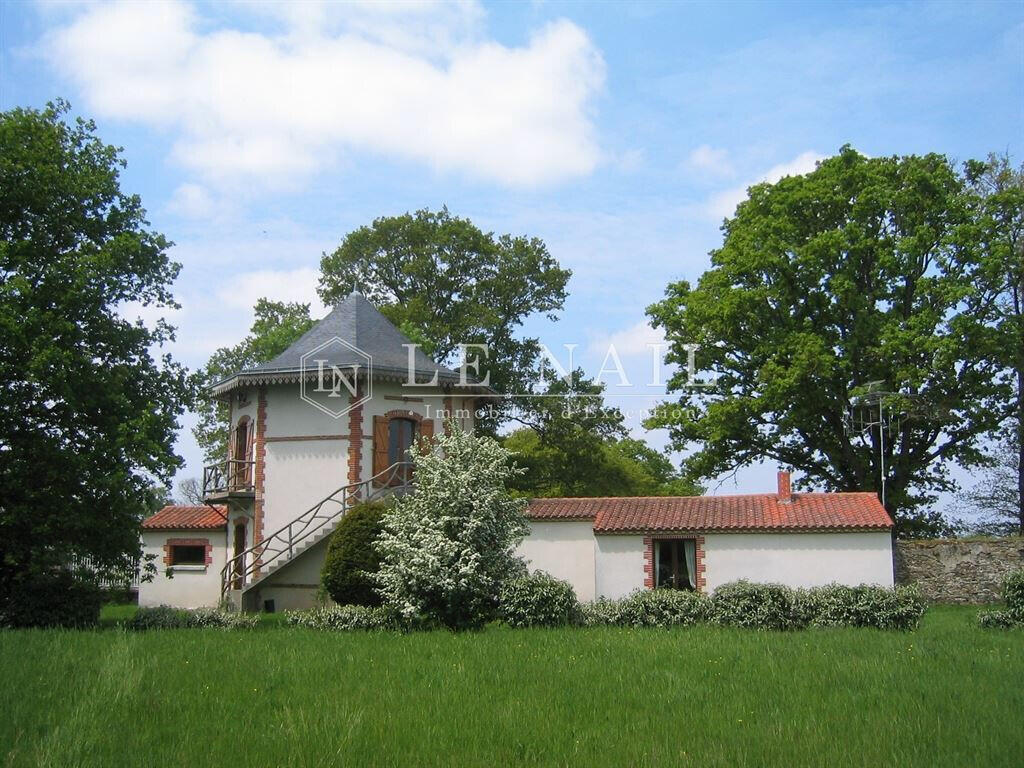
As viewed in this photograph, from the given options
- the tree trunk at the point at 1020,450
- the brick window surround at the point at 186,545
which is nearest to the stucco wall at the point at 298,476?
the brick window surround at the point at 186,545

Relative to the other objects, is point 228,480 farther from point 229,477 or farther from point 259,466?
point 259,466

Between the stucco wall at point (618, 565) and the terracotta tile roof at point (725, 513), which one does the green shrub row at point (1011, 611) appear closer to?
the terracotta tile roof at point (725, 513)

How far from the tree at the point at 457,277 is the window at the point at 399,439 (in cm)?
970

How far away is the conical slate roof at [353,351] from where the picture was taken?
2597 cm

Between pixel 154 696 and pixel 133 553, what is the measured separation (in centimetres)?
1156

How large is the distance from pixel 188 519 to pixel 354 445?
743cm

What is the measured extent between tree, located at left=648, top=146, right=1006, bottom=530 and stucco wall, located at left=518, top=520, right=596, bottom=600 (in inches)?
301

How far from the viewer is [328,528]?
24812 mm

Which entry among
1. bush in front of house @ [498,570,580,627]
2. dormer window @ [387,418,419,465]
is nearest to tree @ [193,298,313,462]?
dormer window @ [387,418,419,465]

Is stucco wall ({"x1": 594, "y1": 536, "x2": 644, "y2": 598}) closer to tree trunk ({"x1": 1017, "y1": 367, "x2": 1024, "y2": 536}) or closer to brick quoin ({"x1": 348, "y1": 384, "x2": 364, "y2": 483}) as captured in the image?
brick quoin ({"x1": 348, "y1": 384, "x2": 364, "y2": 483})

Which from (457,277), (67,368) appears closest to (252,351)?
(457,277)

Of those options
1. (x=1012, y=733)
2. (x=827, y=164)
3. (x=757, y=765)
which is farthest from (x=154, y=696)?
(x=827, y=164)

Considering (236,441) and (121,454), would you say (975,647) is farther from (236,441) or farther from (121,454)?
(236,441)

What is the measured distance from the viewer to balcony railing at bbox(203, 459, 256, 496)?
26750mm
